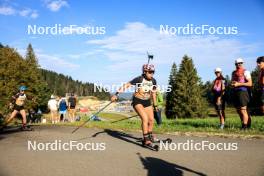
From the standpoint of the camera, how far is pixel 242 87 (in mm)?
11977

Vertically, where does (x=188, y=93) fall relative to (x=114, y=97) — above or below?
above

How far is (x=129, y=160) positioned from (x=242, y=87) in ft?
19.9

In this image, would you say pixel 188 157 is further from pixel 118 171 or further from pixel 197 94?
pixel 197 94

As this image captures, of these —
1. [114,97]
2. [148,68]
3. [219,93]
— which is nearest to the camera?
[148,68]

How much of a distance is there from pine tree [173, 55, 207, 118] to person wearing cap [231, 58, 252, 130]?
5364 centimetres

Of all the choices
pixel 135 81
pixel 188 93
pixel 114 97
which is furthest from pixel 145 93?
pixel 188 93

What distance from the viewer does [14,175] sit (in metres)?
6.28

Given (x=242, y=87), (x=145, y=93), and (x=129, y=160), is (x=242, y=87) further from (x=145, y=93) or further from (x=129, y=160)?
(x=129, y=160)

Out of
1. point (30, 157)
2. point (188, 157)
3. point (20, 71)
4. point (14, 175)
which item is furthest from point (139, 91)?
point (20, 71)

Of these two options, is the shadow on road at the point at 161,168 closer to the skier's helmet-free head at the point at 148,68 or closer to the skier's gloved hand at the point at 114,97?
the skier's gloved hand at the point at 114,97

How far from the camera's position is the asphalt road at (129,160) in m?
6.45

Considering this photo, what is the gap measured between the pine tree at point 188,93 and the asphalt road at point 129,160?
56.2 meters

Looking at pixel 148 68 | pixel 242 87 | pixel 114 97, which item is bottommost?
pixel 114 97

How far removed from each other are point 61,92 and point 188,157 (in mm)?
188792
